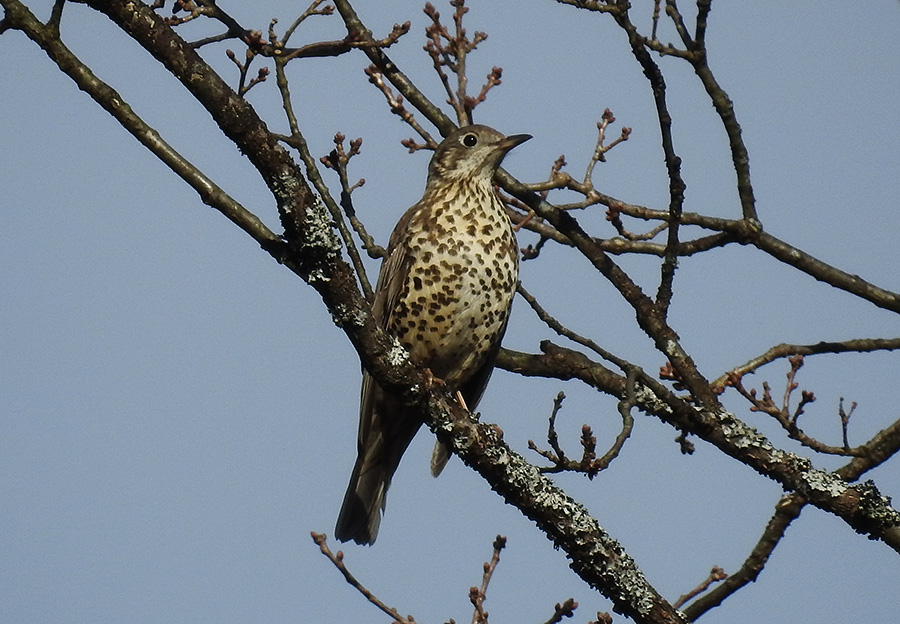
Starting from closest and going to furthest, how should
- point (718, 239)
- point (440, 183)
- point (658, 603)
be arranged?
point (658, 603) < point (718, 239) < point (440, 183)

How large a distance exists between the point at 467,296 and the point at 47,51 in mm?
2751

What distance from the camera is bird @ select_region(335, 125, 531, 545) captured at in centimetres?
639

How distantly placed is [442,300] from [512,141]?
47.6 inches

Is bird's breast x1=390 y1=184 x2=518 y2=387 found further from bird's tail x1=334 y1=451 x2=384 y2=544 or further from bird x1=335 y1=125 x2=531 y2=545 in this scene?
bird's tail x1=334 y1=451 x2=384 y2=544

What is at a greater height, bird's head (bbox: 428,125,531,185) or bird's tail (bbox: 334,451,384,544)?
bird's head (bbox: 428,125,531,185)

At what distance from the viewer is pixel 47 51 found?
4.19 metres

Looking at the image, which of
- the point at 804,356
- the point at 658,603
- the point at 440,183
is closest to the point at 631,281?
the point at 804,356

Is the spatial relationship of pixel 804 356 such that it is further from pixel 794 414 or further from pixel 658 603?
pixel 658 603

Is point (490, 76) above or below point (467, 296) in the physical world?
above

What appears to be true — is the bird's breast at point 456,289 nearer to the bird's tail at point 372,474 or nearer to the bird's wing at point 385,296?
the bird's wing at point 385,296

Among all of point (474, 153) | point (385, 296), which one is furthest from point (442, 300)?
point (474, 153)

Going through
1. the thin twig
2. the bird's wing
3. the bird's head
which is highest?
the bird's head

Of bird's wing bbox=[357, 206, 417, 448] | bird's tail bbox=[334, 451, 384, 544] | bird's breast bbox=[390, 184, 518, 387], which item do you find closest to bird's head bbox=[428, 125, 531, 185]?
bird's breast bbox=[390, 184, 518, 387]

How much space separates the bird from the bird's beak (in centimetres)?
1
